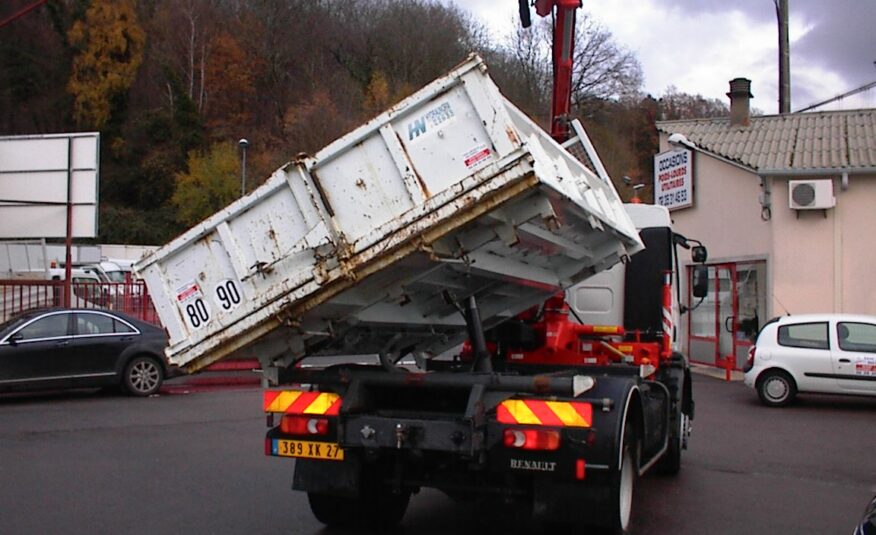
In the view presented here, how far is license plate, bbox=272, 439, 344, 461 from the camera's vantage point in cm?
610

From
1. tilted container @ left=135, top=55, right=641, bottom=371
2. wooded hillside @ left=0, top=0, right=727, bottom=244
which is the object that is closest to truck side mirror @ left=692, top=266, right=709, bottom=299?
tilted container @ left=135, top=55, right=641, bottom=371

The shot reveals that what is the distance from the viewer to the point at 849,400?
16.1m

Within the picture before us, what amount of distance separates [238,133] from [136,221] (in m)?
9.40

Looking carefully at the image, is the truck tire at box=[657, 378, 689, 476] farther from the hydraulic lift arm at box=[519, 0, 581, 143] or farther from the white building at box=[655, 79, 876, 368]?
the white building at box=[655, 79, 876, 368]

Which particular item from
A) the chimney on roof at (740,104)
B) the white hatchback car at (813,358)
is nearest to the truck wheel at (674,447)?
the white hatchback car at (813,358)

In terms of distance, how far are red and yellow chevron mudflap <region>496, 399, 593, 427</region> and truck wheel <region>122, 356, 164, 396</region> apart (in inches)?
420

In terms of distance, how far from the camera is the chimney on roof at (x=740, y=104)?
2447 centimetres

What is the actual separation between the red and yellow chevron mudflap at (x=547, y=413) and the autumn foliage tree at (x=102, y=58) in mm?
60879

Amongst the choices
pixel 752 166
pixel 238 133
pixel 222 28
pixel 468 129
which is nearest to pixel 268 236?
pixel 468 129

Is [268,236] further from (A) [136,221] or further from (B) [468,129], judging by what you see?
(A) [136,221]

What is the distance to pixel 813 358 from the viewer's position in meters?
14.9

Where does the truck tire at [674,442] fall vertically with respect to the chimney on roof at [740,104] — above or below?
below

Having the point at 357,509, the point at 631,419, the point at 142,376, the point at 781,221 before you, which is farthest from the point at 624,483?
the point at 781,221

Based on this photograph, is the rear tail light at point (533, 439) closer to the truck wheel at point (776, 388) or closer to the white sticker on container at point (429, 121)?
the white sticker on container at point (429, 121)
